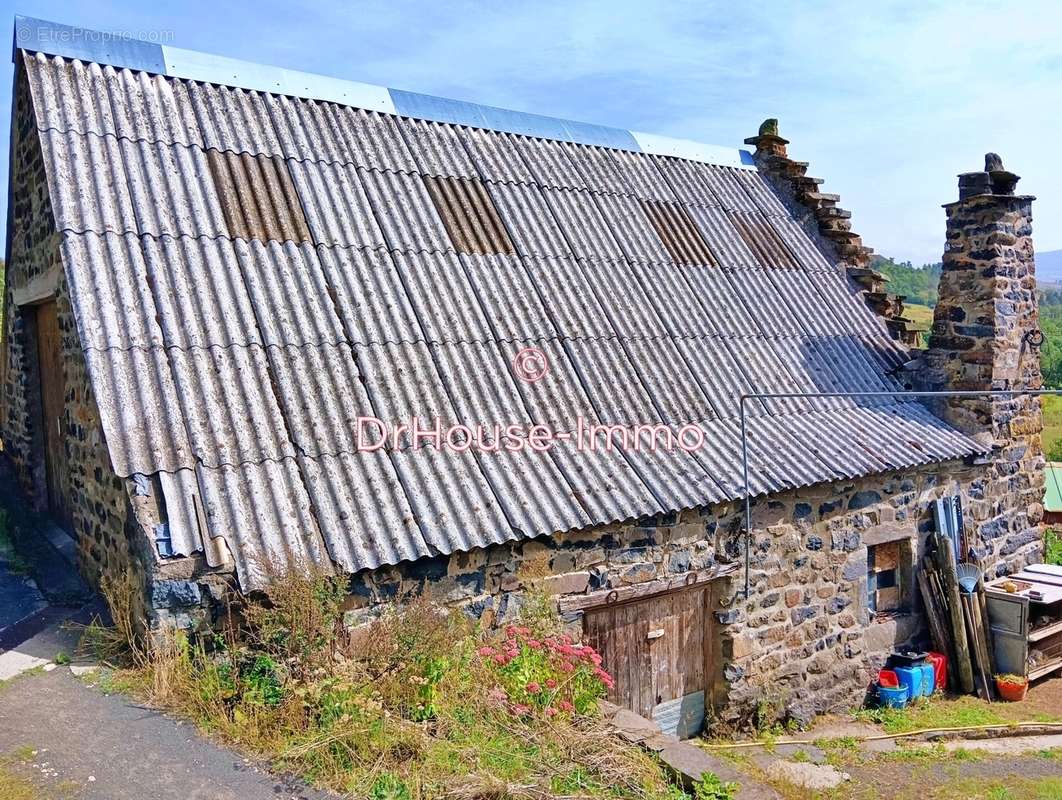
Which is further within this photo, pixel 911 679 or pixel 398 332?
pixel 911 679

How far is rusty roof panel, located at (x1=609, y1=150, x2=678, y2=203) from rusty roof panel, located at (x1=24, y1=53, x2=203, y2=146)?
5.41 meters

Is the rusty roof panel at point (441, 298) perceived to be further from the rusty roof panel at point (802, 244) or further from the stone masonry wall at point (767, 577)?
the rusty roof panel at point (802, 244)

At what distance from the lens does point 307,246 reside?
23.8 feet

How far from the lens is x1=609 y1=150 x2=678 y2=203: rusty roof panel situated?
35.2 feet

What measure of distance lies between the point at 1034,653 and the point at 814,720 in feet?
10.6

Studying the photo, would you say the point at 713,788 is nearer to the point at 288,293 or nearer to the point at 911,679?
the point at 288,293

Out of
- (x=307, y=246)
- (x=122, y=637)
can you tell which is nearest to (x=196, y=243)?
(x=307, y=246)

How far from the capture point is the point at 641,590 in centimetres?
681

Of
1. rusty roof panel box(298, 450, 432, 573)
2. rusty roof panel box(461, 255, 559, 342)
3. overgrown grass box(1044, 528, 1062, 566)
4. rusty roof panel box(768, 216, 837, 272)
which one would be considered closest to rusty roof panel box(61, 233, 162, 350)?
rusty roof panel box(298, 450, 432, 573)

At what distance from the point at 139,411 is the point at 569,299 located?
4351 mm

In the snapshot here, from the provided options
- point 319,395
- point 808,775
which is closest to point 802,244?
point 808,775

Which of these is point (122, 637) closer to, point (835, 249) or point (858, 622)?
point (858, 622)

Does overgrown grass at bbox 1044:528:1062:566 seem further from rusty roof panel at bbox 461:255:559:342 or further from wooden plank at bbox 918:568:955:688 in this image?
rusty roof panel at bbox 461:255:559:342

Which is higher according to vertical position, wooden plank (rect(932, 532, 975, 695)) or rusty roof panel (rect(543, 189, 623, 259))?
rusty roof panel (rect(543, 189, 623, 259))
